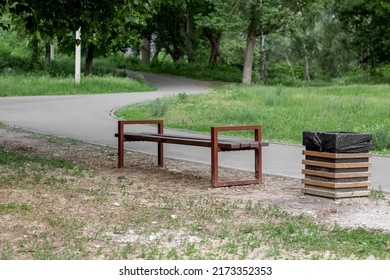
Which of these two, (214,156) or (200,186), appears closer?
(214,156)

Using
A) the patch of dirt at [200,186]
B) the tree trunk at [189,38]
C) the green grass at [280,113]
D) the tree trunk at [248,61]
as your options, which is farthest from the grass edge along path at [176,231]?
the tree trunk at [189,38]

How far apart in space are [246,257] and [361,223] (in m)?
2.09

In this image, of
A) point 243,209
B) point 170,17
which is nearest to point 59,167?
point 243,209

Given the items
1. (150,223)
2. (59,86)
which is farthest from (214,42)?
(150,223)

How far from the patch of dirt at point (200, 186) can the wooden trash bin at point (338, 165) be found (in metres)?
0.11

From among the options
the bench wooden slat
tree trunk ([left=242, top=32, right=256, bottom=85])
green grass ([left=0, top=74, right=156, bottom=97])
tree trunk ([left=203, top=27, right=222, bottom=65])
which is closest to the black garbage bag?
the bench wooden slat

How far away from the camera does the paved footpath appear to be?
13.6 metres

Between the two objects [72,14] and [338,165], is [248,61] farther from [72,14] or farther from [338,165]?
[338,165]

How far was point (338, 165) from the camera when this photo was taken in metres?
9.98

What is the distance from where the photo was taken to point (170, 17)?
58031 millimetres

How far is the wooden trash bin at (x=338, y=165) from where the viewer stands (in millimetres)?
9992

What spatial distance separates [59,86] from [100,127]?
53.6ft

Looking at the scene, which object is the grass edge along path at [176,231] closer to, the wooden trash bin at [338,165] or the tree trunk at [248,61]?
the wooden trash bin at [338,165]
